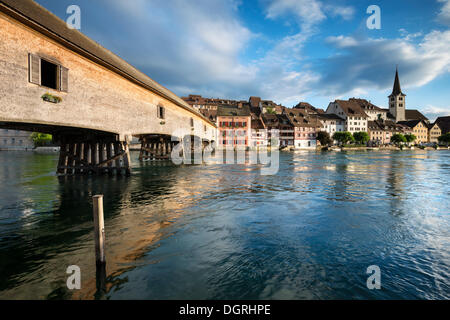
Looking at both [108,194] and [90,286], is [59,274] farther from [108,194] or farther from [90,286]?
[108,194]

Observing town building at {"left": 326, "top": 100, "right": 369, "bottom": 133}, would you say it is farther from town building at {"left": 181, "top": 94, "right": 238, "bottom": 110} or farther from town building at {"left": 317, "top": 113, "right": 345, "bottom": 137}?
town building at {"left": 181, "top": 94, "right": 238, "bottom": 110}

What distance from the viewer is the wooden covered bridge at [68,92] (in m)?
7.95

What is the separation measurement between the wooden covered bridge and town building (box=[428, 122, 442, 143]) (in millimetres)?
120680

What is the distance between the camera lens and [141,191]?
11789mm

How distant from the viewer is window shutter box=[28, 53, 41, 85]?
27.8 feet

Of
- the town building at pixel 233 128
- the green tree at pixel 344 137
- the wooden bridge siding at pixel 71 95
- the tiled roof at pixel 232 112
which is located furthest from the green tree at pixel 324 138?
the wooden bridge siding at pixel 71 95

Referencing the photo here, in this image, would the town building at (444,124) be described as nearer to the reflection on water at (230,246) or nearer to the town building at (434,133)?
the town building at (434,133)

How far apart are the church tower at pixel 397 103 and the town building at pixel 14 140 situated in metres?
133

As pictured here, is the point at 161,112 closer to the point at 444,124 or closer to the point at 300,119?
the point at 300,119

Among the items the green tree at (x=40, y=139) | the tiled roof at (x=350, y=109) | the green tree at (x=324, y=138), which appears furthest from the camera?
the tiled roof at (x=350, y=109)

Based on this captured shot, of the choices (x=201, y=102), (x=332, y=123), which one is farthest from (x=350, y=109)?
(x=201, y=102)

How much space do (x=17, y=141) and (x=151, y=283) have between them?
81.4 m

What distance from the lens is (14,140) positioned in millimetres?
64000

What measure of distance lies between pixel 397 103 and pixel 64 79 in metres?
125
